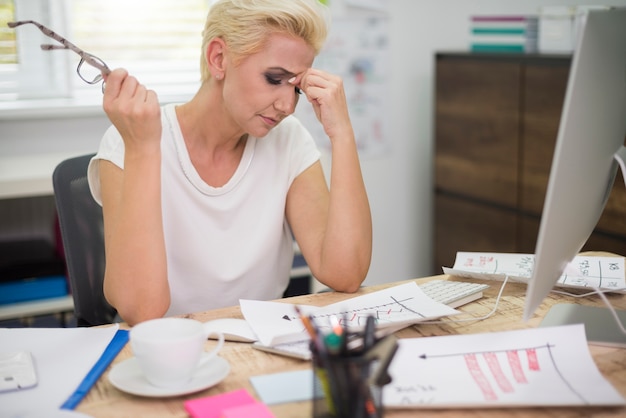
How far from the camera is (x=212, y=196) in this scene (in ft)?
5.45

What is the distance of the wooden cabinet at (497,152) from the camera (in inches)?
105

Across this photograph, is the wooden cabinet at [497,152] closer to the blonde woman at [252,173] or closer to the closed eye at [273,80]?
the blonde woman at [252,173]

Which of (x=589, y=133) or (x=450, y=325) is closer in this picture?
(x=589, y=133)

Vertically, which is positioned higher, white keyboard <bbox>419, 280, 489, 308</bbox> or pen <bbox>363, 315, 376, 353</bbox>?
pen <bbox>363, 315, 376, 353</bbox>

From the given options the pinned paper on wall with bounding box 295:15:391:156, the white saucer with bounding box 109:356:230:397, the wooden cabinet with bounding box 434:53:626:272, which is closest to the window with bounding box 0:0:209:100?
the pinned paper on wall with bounding box 295:15:391:156

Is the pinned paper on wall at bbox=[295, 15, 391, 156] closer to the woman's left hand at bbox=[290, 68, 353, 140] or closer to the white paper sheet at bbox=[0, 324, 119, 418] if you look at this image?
the woman's left hand at bbox=[290, 68, 353, 140]

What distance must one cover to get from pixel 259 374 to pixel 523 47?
7.29 ft

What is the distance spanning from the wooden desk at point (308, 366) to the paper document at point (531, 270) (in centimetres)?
4

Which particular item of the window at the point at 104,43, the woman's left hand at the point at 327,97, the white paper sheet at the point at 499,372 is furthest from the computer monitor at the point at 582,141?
the window at the point at 104,43

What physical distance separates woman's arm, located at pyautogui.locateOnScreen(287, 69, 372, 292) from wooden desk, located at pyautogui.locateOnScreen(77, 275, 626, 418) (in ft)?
0.49

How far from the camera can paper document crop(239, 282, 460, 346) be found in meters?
1.15

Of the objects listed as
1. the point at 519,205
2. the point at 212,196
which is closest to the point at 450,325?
the point at 212,196

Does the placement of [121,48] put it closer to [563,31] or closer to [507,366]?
[563,31]

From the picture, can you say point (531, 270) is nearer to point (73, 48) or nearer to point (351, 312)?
point (351, 312)
